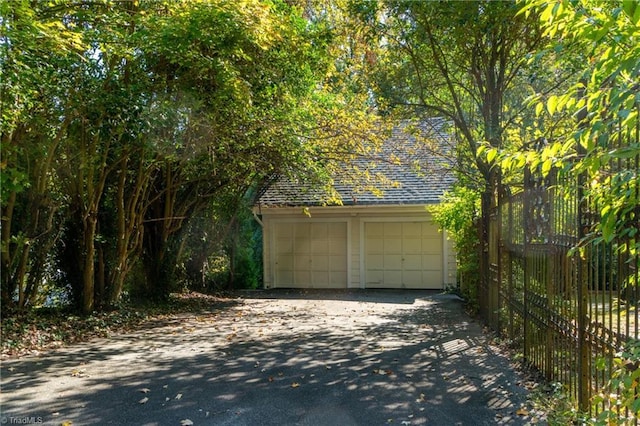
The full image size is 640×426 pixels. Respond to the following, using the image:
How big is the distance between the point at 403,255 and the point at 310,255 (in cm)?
304

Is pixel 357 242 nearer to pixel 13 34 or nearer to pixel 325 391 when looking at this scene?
pixel 325 391

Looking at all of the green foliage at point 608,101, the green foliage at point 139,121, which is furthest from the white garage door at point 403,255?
the green foliage at point 608,101

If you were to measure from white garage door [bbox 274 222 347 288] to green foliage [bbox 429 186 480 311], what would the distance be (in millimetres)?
4987

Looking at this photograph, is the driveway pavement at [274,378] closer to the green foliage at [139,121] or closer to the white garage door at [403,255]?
the green foliage at [139,121]

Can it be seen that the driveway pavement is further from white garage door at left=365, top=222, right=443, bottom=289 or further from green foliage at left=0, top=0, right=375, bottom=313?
white garage door at left=365, top=222, right=443, bottom=289

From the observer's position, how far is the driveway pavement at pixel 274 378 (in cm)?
471

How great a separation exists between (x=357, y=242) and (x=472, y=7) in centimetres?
936

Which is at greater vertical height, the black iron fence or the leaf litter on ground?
the black iron fence

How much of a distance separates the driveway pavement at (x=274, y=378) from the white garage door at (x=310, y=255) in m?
6.42

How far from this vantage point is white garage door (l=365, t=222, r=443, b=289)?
15445 mm

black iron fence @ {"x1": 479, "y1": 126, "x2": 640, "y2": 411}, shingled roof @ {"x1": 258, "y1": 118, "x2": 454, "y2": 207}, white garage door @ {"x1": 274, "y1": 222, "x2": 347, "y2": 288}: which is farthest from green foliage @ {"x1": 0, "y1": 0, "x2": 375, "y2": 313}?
black iron fence @ {"x1": 479, "y1": 126, "x2": 640, "y2": 411}

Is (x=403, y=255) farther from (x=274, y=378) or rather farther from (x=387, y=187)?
(x=274, y=378)

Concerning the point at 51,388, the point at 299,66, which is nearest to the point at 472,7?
the point at 299,66

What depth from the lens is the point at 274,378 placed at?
19.5 feet
